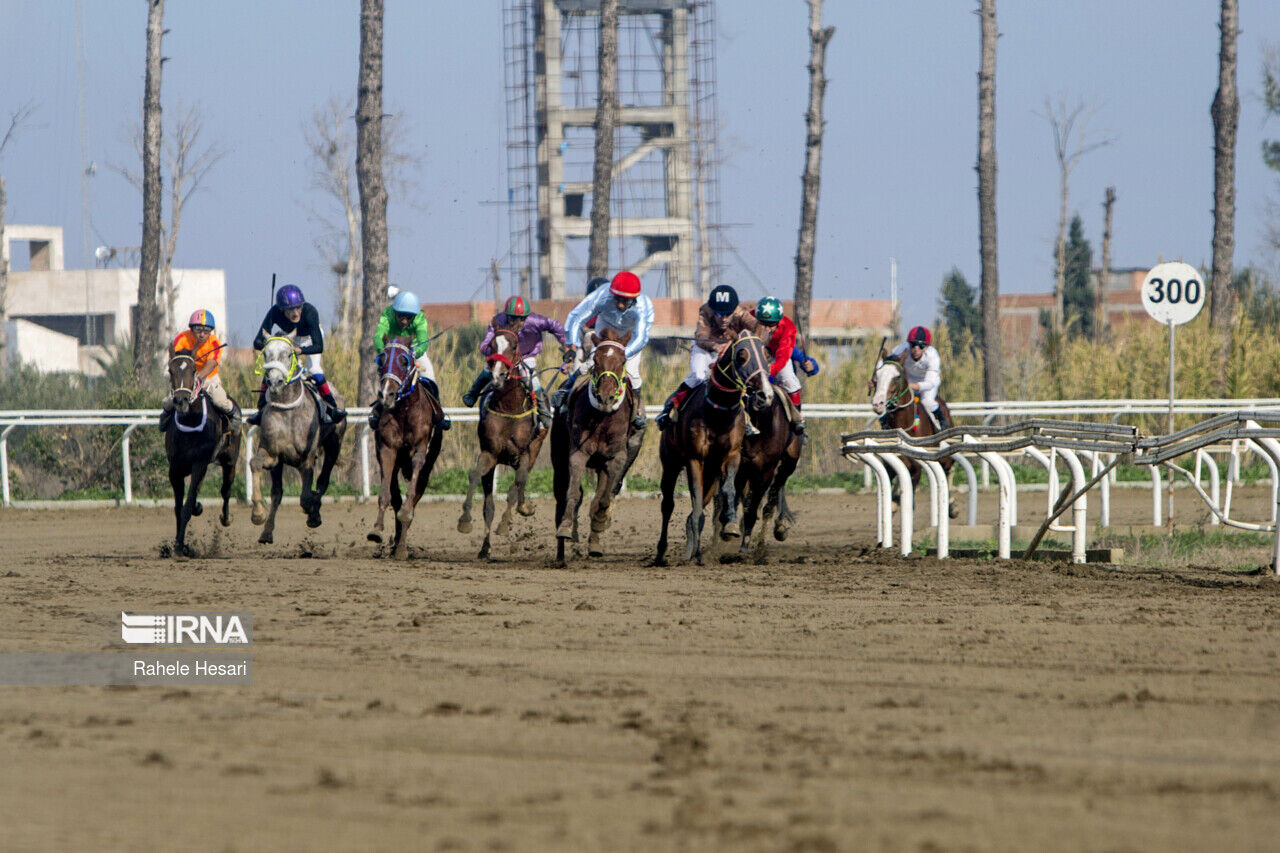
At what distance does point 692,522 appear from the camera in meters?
12.3

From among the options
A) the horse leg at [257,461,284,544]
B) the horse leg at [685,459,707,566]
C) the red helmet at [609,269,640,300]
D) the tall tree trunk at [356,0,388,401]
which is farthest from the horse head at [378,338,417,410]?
the tall tree trunk at [356,0,388,401]

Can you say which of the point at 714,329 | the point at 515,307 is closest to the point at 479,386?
the point at 515,307

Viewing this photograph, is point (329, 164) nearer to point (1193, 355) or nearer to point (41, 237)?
point (41, 237)

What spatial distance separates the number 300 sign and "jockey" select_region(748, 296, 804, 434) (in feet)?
13.8

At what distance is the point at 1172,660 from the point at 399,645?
350 centimetres

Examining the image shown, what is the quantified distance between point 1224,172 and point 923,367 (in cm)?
1189

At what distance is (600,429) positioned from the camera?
11984mm

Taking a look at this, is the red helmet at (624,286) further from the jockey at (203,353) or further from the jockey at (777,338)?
the jockey at (203,353)

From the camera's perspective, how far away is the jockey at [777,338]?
12.6 m

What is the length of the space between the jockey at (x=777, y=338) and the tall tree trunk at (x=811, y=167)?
14428 millimetres

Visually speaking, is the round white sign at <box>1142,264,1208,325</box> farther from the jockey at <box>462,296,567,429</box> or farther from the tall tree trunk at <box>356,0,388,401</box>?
Answer: the tall tree trunk at <box>356,0,388,401</box>

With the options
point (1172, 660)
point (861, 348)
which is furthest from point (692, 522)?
point (861, 348)

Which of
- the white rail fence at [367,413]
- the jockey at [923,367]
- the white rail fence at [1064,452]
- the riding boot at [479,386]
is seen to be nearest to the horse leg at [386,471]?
the riding boot at [479,386]

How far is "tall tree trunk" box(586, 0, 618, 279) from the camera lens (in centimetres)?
2627
